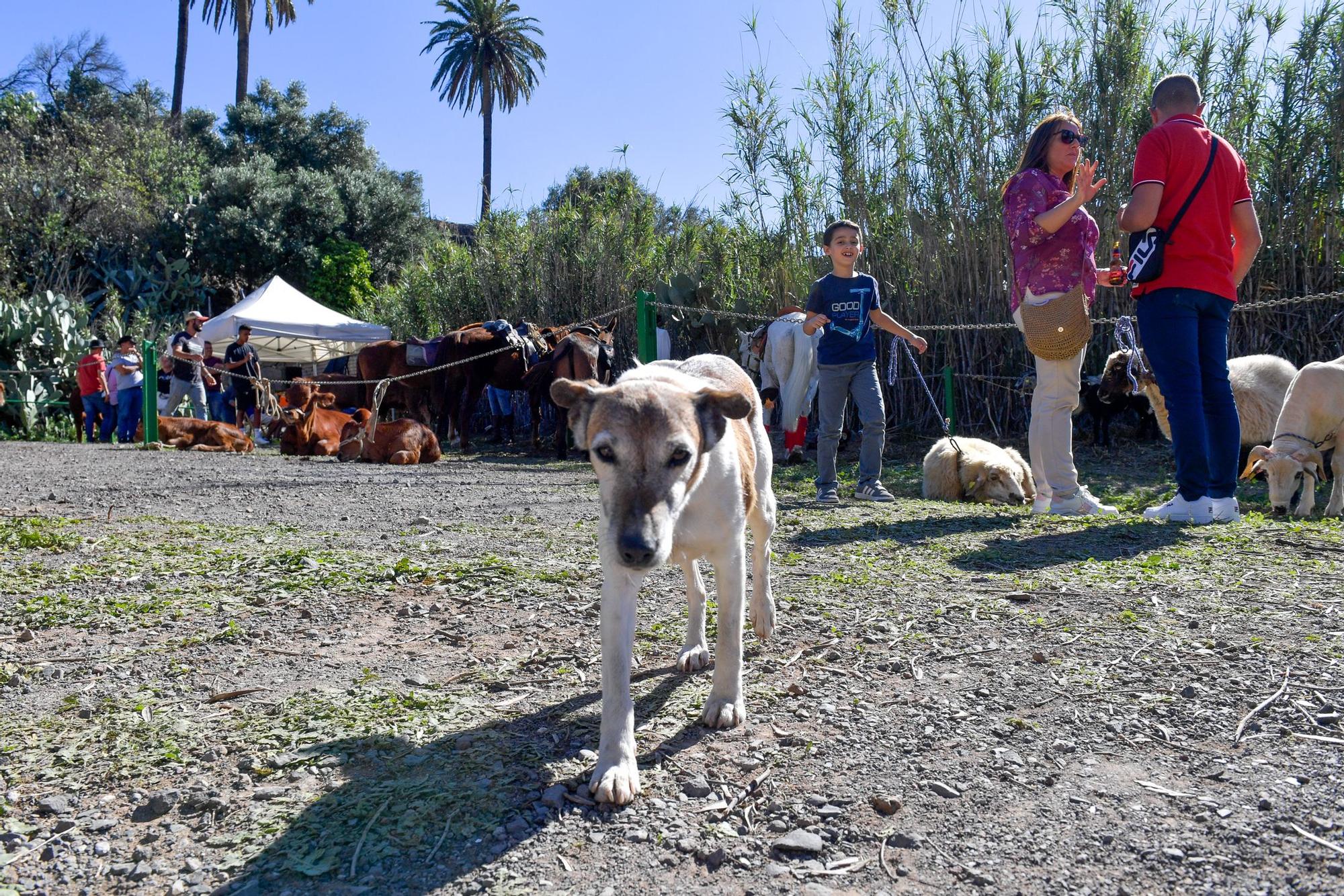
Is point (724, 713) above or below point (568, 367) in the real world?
below

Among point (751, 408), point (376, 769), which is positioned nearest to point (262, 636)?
point (376, 769)

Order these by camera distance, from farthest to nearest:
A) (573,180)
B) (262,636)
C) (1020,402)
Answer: (573,180) → (1020,402) → (262,636)

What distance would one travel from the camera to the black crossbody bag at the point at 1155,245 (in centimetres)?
486

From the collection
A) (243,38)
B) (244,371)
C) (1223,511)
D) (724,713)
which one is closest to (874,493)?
(1223,511)

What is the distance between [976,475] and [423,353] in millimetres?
10290

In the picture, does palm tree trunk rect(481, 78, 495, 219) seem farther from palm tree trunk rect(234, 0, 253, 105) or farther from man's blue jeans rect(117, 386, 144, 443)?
man's blue jeans rect(117, 386, 144, 443)

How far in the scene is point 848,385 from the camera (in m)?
6.68

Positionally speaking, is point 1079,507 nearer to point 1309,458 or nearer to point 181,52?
point 1309,458

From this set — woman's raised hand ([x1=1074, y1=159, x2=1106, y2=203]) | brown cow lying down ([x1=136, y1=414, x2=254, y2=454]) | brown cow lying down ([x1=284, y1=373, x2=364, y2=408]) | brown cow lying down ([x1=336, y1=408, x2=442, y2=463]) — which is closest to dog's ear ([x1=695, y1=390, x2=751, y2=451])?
woman's raised hand ([x1=1074, y1=159, x2=1106, y2=203])

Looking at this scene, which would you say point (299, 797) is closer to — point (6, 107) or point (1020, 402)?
point (1020, 402)

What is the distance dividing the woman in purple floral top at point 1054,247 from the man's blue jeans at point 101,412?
49.4 feet

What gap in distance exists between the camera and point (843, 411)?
22.0 ft

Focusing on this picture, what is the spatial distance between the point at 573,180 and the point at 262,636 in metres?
16.3

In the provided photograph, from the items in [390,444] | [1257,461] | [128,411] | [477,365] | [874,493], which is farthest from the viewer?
[128,411]
